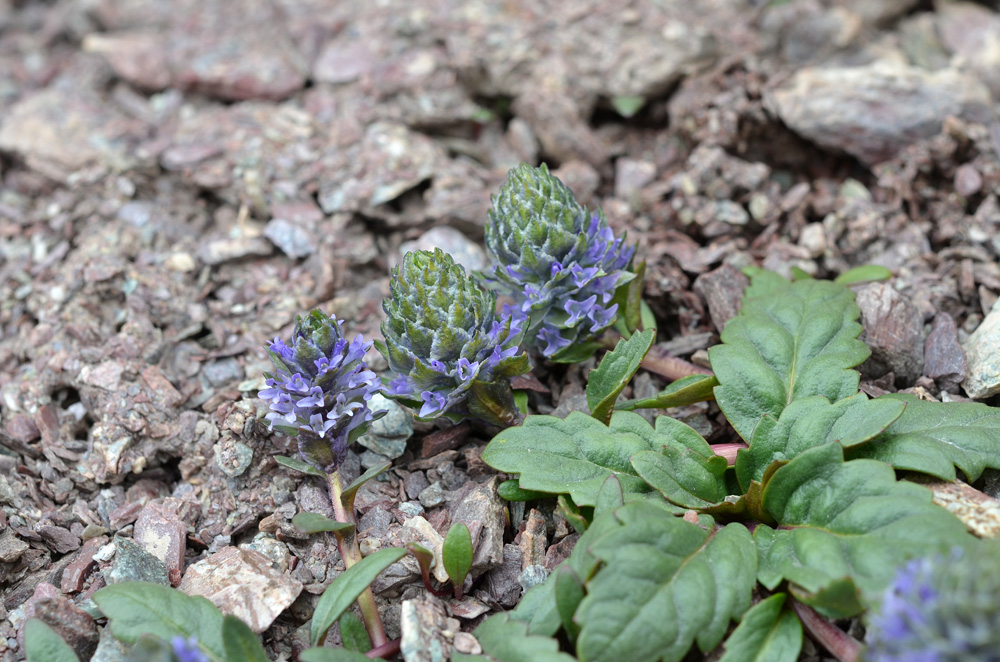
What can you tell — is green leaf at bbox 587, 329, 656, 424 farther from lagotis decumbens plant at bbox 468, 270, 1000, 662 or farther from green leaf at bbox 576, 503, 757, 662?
green leaf at bbox 576, 503, 757, 662

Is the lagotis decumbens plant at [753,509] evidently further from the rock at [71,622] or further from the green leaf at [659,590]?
the rock at [71,622]

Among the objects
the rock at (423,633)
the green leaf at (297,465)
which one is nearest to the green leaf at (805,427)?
the rock at (423,633)

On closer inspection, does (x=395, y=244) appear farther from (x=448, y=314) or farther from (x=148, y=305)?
(x=448, y=314)

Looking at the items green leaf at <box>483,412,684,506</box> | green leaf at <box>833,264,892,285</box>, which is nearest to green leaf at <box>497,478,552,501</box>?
green leaf at <box>483,412,684,506</box>

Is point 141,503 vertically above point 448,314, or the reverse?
point 448,314

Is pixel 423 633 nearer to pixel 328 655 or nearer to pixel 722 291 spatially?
pixel 328 655

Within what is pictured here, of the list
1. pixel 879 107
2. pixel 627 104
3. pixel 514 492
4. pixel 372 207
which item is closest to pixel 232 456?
pixel 514 492

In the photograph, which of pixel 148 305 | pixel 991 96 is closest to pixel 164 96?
pixel 148 305
